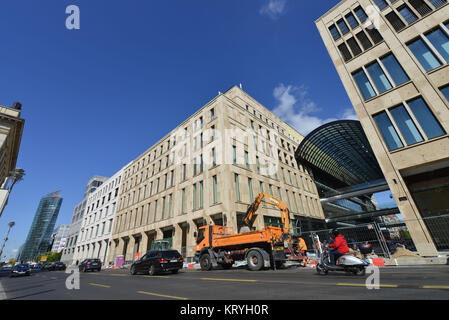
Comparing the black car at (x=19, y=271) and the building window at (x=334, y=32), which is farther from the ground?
the building window at (x=334, y=32)

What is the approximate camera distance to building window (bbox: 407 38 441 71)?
14.6 m

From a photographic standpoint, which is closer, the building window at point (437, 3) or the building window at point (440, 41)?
the building window at point (440, 41)

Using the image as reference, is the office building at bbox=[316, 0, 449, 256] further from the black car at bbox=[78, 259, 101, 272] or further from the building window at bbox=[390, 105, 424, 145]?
the black car at bbox=[78, 259, 101, 272]

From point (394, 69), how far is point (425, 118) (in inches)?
191

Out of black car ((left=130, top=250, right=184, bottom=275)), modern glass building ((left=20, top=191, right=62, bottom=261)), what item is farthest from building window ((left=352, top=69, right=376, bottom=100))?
modern glass building ((left=20, top=191, right=62, bottom=261))

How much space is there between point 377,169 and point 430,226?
121 feet

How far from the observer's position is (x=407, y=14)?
1681 cm

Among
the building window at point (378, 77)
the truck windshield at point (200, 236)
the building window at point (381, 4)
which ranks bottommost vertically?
the truck windshield at point (200, 236)

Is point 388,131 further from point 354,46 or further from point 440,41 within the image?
point 354,46

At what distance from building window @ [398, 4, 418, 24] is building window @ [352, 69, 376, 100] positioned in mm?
4822

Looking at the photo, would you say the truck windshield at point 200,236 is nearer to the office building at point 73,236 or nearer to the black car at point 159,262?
→ the black car at point 159,262

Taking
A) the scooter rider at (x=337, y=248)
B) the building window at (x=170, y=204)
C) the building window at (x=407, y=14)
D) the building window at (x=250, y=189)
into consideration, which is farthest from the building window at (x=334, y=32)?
the building window at (x=170, y=204)

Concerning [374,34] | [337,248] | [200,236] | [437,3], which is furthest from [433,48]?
[200,236]

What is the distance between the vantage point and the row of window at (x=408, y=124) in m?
13.7
